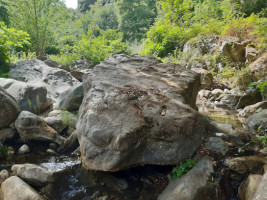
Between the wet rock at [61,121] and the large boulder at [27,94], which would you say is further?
the large boulder at [27,94]

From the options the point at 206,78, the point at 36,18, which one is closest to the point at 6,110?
the point at 206,78

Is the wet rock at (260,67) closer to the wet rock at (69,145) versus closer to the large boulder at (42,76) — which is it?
the wet rock at (69,145)

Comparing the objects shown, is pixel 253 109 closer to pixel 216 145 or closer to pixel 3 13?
pixel 216 145

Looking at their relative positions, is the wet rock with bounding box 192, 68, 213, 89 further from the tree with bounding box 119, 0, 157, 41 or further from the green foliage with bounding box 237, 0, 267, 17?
the tree with bounding box 119, 0, 157, 41

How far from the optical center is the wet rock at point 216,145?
12.1ft

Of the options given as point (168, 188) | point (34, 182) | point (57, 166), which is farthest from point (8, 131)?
point (168, 188)

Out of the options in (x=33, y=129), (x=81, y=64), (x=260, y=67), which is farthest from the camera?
(x=81, y=64)

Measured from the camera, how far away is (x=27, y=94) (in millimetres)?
6473

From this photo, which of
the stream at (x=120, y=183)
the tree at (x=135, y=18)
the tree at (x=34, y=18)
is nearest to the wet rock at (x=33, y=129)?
the stream at (x=120, y=183)

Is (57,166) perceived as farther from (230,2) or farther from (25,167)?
(230,2)

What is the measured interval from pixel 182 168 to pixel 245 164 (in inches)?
42.6

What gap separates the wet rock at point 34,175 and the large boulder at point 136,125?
816 millimetres

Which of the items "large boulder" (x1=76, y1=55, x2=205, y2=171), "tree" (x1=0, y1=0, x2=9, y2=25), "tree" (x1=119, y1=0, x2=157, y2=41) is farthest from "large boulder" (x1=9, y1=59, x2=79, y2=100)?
"tree" (x1=119, y1=0, x2=157, y2=41)

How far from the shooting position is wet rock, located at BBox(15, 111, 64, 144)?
5031 mm
